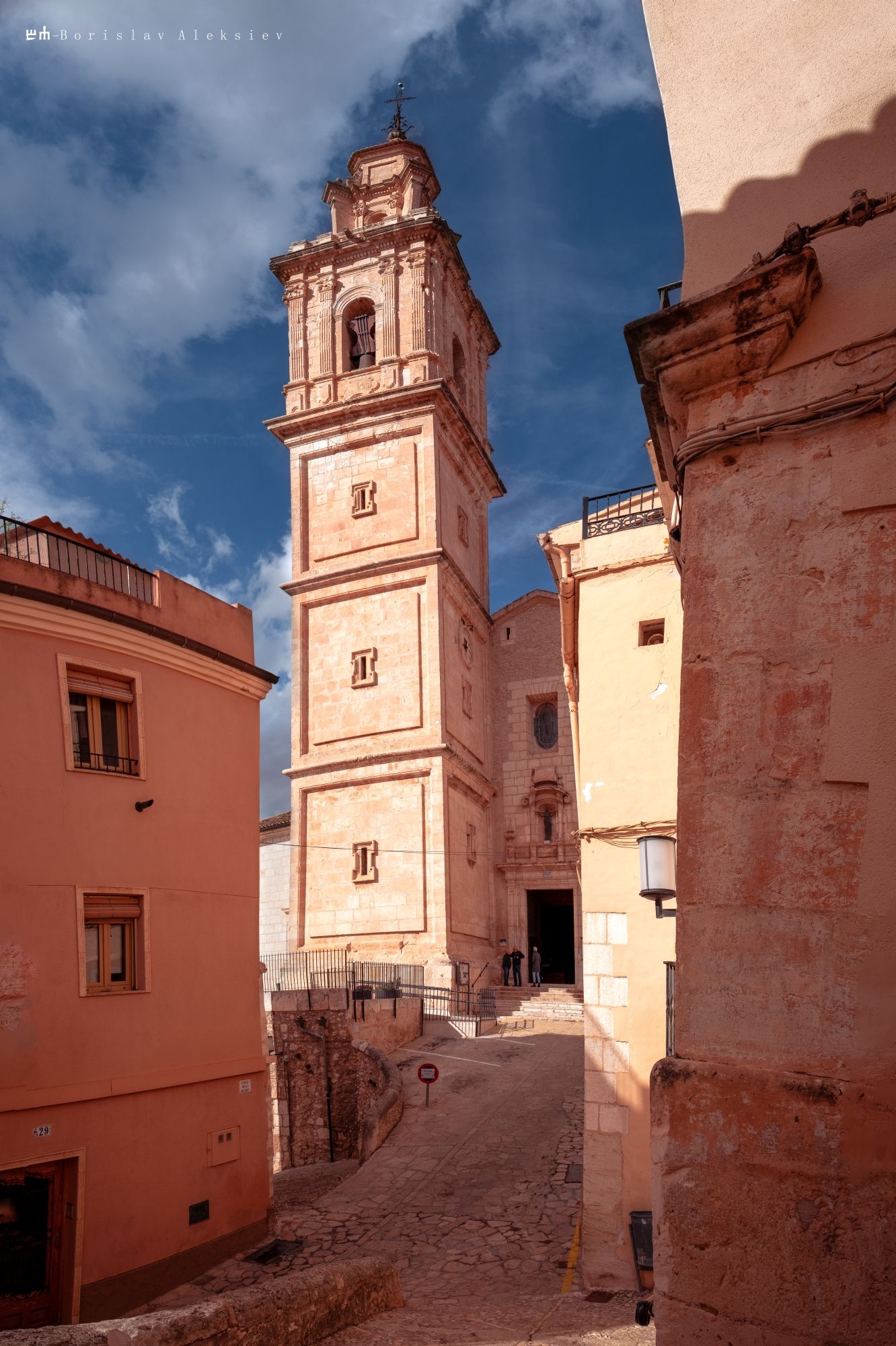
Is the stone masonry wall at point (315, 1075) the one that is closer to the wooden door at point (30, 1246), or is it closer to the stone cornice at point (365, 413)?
the wooden door at point (30, 1246)

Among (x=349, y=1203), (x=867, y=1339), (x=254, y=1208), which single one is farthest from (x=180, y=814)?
(x=867, y=1339)

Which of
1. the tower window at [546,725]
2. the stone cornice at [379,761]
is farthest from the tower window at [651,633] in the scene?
the tower window at [546,725]

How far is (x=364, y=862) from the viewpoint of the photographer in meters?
26.9

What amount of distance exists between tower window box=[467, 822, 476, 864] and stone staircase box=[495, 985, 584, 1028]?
365 cm

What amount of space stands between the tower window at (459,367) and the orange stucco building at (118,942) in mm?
20808

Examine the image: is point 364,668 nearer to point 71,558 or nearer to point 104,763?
point 71,558

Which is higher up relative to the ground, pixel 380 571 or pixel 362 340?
pixel 362 340

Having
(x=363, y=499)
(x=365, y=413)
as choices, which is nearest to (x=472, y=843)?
(x=363, y=499)

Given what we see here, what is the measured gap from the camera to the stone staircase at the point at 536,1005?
77.9ft

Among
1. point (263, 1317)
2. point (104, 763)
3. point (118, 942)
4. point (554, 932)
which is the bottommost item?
point (554, 932)

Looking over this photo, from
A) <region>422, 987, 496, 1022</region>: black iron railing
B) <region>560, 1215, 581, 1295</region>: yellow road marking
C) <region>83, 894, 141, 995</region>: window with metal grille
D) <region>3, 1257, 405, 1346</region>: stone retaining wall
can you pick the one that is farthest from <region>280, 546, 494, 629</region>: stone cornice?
<region>3, 1257, 405, 1346</region>: stone retaining wall

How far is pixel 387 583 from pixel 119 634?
16.7 m

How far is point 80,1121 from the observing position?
10578 mm

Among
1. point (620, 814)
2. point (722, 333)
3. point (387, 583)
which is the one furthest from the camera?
point (387, 583)
